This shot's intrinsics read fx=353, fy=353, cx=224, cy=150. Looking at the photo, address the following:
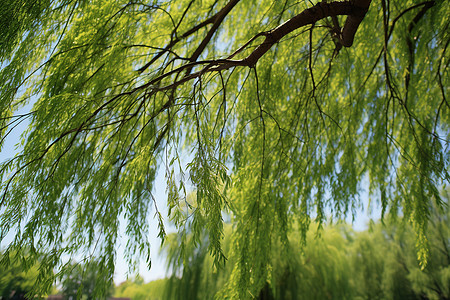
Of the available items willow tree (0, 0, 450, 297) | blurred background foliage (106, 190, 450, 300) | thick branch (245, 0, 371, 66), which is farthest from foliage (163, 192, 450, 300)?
thick branch (245, 0, 371, 66)

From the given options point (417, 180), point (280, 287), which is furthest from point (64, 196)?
point (280, 287)

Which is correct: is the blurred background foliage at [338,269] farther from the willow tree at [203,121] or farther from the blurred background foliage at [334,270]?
the willow tree at [203,121]

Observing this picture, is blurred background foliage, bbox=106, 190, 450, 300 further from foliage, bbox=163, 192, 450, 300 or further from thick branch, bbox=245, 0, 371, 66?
thick branch, bbox=245, 0, 371, 66

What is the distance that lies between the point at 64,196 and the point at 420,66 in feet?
8.66

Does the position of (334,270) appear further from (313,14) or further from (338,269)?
(313,14)

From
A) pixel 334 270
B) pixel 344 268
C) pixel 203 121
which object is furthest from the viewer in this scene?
pixel 344 268

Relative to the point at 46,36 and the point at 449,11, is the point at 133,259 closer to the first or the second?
the point at 46,36

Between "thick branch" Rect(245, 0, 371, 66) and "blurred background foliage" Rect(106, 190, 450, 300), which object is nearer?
"thick branch" Rect(245, 0, 371, 66)

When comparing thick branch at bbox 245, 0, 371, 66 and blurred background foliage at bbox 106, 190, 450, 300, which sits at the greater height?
thick branch at bbox 245, 0, 371, 66

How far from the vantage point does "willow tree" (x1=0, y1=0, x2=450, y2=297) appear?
153 centimetres

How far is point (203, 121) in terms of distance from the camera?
57.4 inches

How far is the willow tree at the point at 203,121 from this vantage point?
153cm

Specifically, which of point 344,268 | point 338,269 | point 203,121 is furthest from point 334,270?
point 203,121

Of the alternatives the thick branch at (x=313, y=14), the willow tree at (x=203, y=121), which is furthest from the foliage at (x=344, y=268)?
the thick branch at (x=313, y=14)
